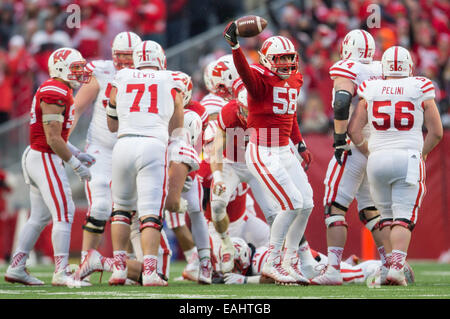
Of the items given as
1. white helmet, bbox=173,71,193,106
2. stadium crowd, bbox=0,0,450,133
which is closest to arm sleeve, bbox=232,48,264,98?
white helmet, bbox=173,71,193,106

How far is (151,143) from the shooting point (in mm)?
7262

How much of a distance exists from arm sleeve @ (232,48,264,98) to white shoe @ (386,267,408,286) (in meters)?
1.76

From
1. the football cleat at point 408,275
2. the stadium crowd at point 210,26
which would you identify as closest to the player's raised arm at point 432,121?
the football cleat at point 408,275

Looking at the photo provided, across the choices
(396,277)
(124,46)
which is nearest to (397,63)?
(396,277)

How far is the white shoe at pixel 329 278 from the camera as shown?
7.73m

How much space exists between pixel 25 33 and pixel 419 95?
10.3m

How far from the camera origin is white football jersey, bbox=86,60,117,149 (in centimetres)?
858

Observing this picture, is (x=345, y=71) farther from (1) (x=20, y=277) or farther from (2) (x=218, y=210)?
(1) (x=20, y=277)

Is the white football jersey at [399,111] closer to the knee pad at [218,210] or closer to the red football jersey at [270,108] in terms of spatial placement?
the red football jersey at [270,108]

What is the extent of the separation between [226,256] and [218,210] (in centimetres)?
45

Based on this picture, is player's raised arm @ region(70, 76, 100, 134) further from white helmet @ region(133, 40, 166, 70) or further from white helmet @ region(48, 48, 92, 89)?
white helmet @ region(133, 40, 166, 70)

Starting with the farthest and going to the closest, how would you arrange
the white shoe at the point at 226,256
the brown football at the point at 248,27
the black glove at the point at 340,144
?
the white shoe at the point at 226,256 < the black glove at the point at 340,144 < the brown football at the point at 248,27

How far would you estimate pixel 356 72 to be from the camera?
7.88m

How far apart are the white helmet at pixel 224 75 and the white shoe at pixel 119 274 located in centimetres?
223
